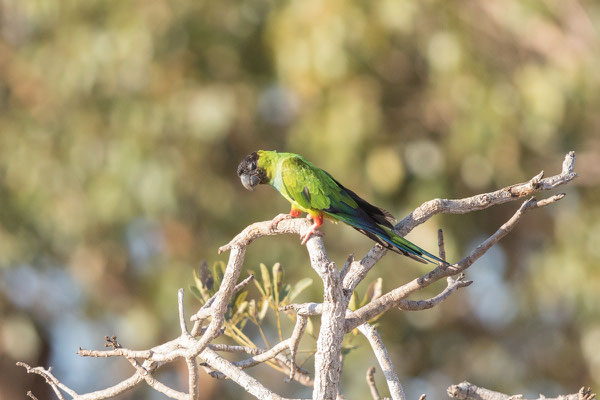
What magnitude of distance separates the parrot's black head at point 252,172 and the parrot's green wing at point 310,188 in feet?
0.49

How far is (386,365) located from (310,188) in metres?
1.02

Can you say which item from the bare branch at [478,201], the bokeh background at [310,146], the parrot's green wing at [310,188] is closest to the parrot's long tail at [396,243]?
the bare branch at [478,201]

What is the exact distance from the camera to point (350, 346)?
3053 millimetres

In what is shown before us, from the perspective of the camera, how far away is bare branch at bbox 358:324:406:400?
2.35 meters

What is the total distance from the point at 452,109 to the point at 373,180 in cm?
110

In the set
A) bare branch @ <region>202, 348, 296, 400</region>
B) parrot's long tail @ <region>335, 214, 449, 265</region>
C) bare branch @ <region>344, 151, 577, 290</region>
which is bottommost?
bare branch @ <region>202, 348, 296, 400</region>

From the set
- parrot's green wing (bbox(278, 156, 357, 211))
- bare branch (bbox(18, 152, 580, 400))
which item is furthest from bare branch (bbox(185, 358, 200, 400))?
parrot's green wing (bbox(278, 156, 357, 211))

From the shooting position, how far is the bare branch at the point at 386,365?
235 cm

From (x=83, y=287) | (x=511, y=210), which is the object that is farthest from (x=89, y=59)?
(x=511, y=210)

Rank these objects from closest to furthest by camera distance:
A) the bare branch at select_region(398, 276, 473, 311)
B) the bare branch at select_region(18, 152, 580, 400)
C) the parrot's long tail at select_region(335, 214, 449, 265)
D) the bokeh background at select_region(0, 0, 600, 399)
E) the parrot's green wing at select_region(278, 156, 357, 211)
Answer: the bare branch at select_region(18, 152, 580, 400) < the bare branch at select_region(398, 276, 473, 311) < the parrot's long tail at select_region(335, 214, 449, 265) < the parrot's green wing at select_region(278, 156, 357, 211) < the bokeh background at select_region(0, 0, 600, 399)

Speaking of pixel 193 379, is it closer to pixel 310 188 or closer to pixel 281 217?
pixel 281 217

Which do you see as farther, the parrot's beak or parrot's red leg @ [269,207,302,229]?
the parrot's beak

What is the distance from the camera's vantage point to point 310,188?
10.7 ft

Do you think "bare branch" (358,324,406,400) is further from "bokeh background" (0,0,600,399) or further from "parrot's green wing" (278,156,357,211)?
"bokeh background" (0,0,600,399)
